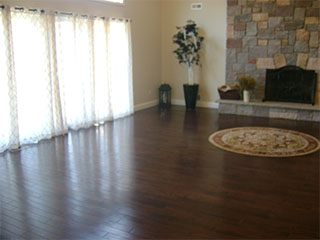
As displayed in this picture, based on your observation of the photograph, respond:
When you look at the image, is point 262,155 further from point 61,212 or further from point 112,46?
point 112,46

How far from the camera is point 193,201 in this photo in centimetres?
331

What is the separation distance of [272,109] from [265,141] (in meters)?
1.85

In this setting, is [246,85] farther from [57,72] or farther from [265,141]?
[57,72]

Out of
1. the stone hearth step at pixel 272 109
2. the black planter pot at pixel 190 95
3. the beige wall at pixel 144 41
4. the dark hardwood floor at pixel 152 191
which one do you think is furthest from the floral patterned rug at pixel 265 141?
the beige wall at pixel 144 41

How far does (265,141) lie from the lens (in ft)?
17.2

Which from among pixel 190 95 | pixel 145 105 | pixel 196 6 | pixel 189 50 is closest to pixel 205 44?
pixel 189 50

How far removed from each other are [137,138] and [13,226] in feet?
9.41

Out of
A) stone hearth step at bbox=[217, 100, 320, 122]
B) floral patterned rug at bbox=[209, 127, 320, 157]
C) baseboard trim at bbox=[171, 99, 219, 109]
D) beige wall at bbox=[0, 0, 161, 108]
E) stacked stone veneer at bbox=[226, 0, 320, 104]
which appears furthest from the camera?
baseboard trim at bbox=[171, 99, 219, 109]

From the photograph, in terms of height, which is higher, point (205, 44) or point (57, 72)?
point (205, 44)

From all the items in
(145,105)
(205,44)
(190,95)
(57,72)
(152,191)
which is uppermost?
(205,44)

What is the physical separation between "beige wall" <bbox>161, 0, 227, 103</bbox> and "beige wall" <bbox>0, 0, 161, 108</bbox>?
0.67 ft

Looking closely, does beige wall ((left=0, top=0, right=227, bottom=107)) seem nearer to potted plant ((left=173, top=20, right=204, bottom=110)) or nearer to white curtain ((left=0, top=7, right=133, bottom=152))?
potted plant ((left=173, top=20, right=204, bottom=110))

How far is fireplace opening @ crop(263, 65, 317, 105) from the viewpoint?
22.4 ft

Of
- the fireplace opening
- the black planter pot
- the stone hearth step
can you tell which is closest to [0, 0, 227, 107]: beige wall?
the black planter pot
